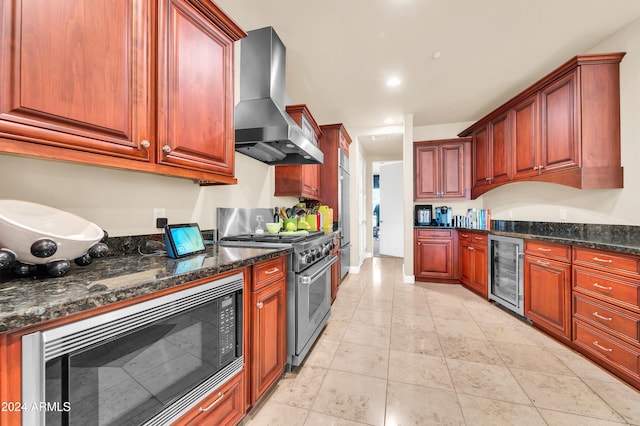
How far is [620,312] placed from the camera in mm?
1772

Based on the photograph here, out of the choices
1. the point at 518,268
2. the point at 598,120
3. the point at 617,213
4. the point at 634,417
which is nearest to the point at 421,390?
the point at 634,417

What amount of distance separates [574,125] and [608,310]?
67.0 inches

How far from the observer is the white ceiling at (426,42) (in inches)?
80.7

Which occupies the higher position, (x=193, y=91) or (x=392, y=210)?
(x=193, y=91)

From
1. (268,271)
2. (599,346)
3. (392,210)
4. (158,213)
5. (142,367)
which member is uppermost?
(392,210)

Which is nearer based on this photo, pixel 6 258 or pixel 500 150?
pixel 6 258

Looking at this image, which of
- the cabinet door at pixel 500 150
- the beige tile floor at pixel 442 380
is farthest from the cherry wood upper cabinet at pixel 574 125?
the beige tile floor at pixel 442 380

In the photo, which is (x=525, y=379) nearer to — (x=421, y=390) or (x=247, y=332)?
(x=421, y=390)

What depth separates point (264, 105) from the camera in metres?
2.14

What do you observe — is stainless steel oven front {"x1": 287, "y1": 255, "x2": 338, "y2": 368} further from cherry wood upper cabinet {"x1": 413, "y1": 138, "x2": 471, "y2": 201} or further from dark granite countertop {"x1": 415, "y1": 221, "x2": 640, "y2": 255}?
cherry wood upper cabinet {"x1": 413, "y1": 138, "x2": 471, "y2": 201}

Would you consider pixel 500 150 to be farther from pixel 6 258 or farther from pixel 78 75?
pixel 6 258

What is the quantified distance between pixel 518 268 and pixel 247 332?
9.82 ft

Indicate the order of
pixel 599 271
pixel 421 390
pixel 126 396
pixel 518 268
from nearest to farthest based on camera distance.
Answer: pixel 126 396 < pixel 421 390 < pixel 599 271 < pixel 518 268

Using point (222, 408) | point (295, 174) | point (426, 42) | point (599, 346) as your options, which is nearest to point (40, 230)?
point (222, 408)
